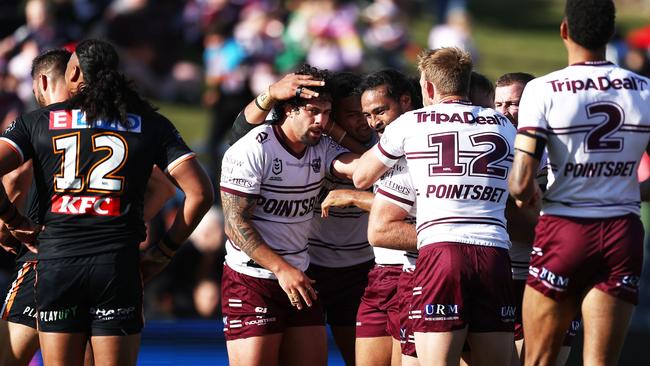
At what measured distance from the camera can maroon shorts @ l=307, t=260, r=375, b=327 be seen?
22.9 feet

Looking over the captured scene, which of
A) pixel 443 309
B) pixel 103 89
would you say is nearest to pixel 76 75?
pixel 103 89

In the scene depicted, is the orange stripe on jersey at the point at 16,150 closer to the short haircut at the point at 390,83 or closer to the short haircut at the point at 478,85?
the short haircut at the point at 390,83

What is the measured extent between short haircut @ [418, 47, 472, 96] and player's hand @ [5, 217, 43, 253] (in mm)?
2149

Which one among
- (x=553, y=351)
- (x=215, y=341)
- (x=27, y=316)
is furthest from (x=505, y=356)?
(x=215, y=341)

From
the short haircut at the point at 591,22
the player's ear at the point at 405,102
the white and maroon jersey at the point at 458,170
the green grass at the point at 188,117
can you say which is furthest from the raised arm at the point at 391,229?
the green grass at the point at 188,117

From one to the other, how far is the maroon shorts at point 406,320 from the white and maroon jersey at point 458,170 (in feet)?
1.37

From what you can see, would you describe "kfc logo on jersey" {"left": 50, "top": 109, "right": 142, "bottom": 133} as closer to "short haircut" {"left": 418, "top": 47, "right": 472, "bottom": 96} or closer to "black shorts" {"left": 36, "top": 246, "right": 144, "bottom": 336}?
"black shorts" {"left": 36, "top": 246, "right": 144, "bottom": 336}

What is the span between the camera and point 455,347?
5.55m

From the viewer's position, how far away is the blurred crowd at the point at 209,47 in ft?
38.5

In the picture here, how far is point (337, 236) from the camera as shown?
Result: 6.98m

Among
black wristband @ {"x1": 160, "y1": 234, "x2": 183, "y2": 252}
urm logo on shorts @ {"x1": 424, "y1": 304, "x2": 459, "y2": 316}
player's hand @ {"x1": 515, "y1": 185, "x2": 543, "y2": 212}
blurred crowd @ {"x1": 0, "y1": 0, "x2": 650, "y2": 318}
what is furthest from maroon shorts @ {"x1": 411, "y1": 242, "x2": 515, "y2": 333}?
blurred crowd @ {"x1": 0, "y1": 0, "x2": 650, "y2": 318}

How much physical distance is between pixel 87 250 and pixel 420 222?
1624mm

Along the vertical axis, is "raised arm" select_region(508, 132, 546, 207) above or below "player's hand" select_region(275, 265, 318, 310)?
above

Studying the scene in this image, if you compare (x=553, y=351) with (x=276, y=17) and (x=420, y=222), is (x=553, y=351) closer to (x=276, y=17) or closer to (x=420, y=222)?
(x=420, y=222)
